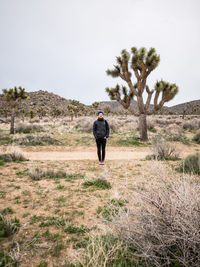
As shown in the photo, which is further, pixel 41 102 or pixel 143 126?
pixel 41 102

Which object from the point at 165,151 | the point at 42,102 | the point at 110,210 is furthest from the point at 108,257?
the point at 42,102

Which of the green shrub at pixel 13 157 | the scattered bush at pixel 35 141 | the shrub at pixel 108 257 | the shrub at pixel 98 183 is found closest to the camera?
the shrub at pixel 108 257

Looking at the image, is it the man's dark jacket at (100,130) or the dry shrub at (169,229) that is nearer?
the dry shrub at (169,229)

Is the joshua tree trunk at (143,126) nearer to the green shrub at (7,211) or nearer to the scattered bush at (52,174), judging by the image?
the scattered bush at (52,174)

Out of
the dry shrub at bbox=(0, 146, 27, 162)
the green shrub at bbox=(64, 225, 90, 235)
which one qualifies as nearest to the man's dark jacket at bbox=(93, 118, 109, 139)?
the dry shrub at bbox=(0, 146, 27, 162)

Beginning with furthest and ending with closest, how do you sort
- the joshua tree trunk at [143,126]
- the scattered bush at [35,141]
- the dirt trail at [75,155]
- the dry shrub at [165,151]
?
the joshua tree trunk at [143,126], the scattered bush at [35,141], the dirt trail at [75,155], the dry shrub at [165,151]

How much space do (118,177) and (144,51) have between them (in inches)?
394

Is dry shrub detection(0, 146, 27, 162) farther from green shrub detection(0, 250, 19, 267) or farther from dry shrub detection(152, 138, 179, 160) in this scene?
dry shrub detection(152, 138, 179, 160)

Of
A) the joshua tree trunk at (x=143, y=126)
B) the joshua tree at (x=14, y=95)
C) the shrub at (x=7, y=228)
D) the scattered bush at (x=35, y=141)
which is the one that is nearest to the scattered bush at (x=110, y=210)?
the shrub at (x=7, y=228)

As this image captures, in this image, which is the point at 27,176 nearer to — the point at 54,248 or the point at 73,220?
the point at 73,220

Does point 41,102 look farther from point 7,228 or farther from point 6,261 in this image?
point 6,261

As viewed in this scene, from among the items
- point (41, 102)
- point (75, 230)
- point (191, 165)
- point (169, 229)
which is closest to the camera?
point (169, 229)

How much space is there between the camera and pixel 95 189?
411 centimetres

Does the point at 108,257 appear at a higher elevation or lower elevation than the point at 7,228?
higher
